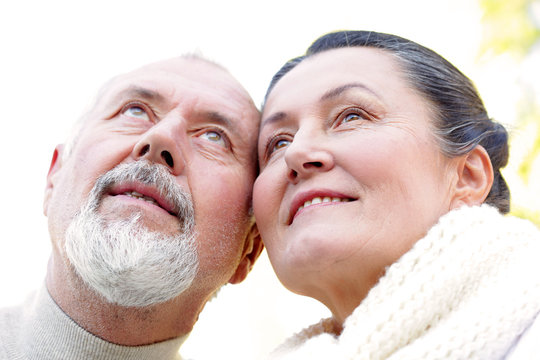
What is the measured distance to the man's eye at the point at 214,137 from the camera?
2.04m

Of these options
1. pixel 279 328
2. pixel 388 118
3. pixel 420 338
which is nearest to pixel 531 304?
pixel 420 338

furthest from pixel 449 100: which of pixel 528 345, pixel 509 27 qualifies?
pixel 509 27

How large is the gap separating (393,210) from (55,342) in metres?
1.24

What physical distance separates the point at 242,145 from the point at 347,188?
0.70m

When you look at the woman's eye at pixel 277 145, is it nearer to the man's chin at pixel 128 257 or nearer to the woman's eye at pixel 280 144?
the woman's eye at pixel 280 144

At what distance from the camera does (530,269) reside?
1293 mm

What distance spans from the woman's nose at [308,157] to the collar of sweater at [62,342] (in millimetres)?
895

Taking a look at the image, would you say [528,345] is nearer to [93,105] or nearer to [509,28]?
[93,105]

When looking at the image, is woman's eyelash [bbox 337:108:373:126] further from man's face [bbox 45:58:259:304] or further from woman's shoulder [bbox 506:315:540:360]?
woman's shoulder [bbox 506:315:540:360]

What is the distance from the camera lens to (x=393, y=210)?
4.75 ft

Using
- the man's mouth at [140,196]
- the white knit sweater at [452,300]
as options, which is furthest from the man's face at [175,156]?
the white knit sweater at [452,300]

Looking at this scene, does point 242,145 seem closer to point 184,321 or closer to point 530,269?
point 184,321

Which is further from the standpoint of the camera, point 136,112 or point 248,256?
point 248,256

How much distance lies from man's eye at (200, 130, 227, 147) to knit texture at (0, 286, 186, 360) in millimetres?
776
